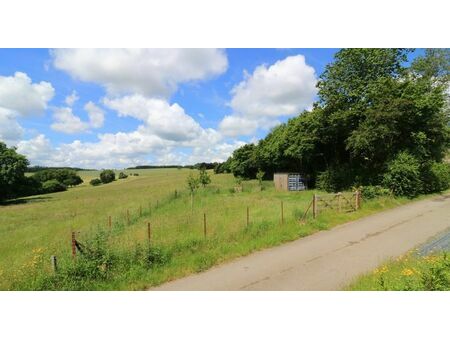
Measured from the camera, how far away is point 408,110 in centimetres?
2241

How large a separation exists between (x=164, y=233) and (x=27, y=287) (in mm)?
6137

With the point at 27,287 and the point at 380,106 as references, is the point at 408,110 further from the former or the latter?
the point at 27,287

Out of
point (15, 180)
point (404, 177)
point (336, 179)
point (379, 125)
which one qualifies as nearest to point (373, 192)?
point (404, 177)

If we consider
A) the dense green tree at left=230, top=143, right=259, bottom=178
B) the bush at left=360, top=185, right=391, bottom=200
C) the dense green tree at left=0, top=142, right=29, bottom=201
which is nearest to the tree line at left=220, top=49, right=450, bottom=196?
the bush at left=360, top=185, right=391, bottom=200

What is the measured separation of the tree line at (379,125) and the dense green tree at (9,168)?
44883 mm

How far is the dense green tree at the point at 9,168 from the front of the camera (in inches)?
1892

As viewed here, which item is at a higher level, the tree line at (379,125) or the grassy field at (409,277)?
the tree line at (379,125)

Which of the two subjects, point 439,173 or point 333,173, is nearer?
point 439,173

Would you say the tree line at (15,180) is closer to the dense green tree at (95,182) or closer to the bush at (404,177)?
the dense green tree at (95,182)

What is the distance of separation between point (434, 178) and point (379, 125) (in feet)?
21.5

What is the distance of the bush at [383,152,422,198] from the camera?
2077cm

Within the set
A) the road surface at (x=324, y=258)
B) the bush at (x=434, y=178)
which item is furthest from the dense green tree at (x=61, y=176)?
the road surface at (x=324, y=258)

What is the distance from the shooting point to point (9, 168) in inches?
1892
